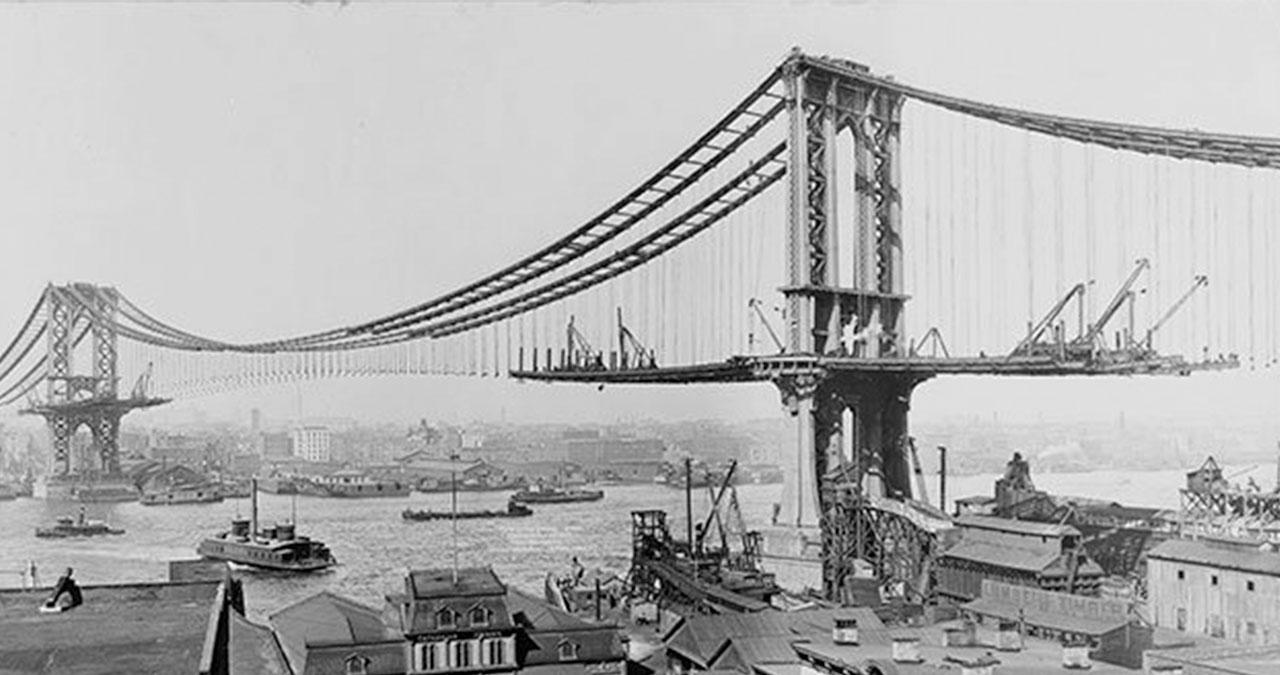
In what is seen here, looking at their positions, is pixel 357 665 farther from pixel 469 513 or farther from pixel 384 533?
pixel 469 513

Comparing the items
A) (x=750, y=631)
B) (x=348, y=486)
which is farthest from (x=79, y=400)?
(x=750, y=631)

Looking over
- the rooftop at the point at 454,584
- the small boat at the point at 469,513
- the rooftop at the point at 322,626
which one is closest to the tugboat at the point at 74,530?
the small boat at the point at 469,513

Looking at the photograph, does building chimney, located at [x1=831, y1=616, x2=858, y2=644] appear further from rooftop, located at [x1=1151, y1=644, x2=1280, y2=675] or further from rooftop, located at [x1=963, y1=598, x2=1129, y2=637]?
rooftop, located at [x1=1151, y1=644, x2=1280, y2=675]

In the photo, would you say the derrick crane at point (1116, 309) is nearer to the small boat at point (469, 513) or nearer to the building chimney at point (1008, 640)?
the building chimney at point (1008, 640)

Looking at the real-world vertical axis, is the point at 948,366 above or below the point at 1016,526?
above

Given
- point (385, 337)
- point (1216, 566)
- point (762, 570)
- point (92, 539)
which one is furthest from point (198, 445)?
point (1216, 566)

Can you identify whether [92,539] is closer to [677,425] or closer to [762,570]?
[762,570]
